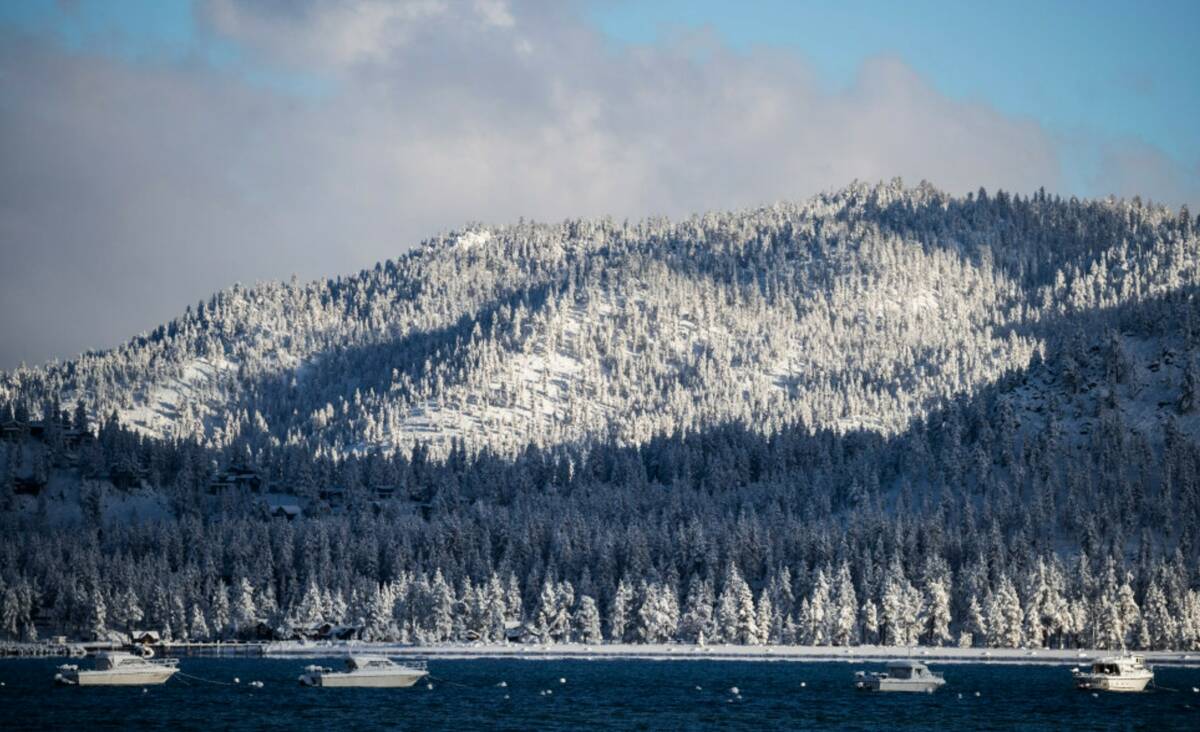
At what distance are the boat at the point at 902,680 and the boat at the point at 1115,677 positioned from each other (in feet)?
49.6

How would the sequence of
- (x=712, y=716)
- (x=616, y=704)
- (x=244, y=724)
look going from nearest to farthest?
1. (x=244, y=724)
2. (x=712, y=716)
3. (x=616, y=704)

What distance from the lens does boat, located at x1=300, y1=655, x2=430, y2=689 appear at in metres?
166

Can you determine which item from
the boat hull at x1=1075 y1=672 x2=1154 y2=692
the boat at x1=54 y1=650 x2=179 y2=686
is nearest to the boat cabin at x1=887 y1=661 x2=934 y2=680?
the boat hull at x1=1075 y1=672 x2=1154 y2=692

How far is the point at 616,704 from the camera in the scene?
147125mm

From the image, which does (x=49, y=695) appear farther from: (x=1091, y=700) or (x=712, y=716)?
(x=1091, y=700)

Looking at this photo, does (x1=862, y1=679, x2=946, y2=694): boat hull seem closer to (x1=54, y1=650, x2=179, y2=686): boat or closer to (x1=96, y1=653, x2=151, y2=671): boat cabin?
(x1=54, y1=650, x2=179, y2=686): boat

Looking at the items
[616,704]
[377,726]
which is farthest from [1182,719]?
[377,726]

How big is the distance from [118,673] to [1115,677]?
104568 millimetres

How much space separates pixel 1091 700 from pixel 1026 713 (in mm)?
16052

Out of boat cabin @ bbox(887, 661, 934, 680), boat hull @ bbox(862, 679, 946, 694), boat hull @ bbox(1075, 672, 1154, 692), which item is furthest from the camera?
boat cabin @ bbox(887, 661, 934, 680)

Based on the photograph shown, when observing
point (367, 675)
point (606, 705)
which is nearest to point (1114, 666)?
point (606, 705)

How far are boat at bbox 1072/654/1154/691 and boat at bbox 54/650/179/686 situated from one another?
319 feet

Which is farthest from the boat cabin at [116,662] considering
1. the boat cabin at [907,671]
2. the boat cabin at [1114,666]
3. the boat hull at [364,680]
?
the boat cabin at [1114,666]

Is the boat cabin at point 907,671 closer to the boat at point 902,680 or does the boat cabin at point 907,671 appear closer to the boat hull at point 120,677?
the boat at point 902,680
